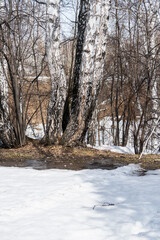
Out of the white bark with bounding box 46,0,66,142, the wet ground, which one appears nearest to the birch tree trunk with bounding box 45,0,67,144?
the white bark with bounding box 46,0,66,142

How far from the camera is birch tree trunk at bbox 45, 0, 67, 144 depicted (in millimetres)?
5824

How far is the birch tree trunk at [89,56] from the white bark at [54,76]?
1.78 feet

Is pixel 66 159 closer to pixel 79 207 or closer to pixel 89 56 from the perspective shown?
pixel 89 56

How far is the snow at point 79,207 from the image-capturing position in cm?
168

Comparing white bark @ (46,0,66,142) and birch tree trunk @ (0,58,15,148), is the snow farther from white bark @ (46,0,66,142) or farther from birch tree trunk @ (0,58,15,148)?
birch tree trunk @ (0,58,15,148)

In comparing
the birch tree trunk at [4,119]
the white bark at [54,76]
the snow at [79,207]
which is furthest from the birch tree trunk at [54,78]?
the snow at [79,207]

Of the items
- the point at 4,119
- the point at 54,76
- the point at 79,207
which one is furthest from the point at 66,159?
the point at 79,207

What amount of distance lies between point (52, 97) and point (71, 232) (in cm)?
442

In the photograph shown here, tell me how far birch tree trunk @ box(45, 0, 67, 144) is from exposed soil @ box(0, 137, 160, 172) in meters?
0.46

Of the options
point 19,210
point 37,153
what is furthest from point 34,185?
point 37,153

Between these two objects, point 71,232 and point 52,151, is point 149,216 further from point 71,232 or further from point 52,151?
point 52,151

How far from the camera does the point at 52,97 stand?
5.88 meters

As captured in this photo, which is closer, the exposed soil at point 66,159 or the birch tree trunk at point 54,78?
the exposed soil at point 66,159

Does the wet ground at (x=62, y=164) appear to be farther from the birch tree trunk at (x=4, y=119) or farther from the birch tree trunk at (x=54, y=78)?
the birch tree trunk at (x=4, y=119)
